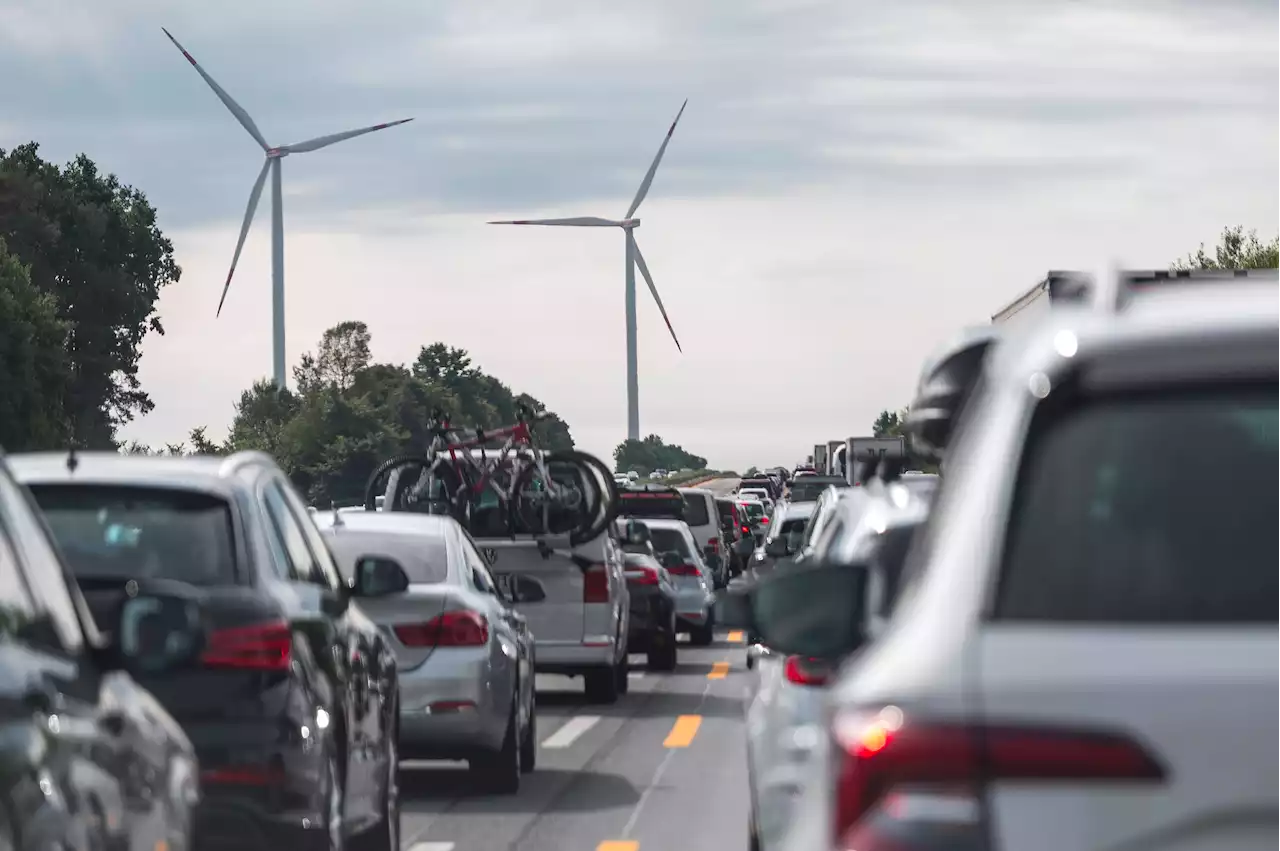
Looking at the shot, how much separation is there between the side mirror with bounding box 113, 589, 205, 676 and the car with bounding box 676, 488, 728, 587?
35.6m

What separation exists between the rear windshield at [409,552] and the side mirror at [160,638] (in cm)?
862

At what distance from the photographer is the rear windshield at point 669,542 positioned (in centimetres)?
3158

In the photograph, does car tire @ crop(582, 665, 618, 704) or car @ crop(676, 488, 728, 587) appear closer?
car tire @ crop(582, 665, 618, 704)

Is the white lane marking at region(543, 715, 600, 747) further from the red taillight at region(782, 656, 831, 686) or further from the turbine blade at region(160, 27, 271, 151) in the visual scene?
the turbine blade at region(160, 27, 271, 151)

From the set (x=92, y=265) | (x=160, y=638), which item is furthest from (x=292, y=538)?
(x=92, y=265)

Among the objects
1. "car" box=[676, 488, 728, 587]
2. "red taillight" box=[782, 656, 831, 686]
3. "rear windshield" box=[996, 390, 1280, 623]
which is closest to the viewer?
"rear windshield" box=[996, 390, 1280, 623]

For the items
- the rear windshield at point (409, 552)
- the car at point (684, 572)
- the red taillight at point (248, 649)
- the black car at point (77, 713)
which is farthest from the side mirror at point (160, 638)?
the car at point (684, 572)

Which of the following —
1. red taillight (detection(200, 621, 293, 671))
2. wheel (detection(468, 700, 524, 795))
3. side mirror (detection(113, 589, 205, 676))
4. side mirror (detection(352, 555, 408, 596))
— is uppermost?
side mirror (detection(113, 589, 205, 676))

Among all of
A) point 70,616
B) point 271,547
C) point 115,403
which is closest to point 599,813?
point 271,547

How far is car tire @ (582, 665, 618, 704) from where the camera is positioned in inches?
848

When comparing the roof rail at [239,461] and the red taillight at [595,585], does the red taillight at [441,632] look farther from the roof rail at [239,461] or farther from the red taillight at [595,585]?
the red taillight at [595,585]

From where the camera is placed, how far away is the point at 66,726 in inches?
173

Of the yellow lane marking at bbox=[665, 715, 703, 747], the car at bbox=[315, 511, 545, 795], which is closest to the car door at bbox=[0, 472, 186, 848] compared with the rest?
the car at bbox=[315, 511, 545, 795]

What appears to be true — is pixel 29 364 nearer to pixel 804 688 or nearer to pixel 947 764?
pixel 804 688
